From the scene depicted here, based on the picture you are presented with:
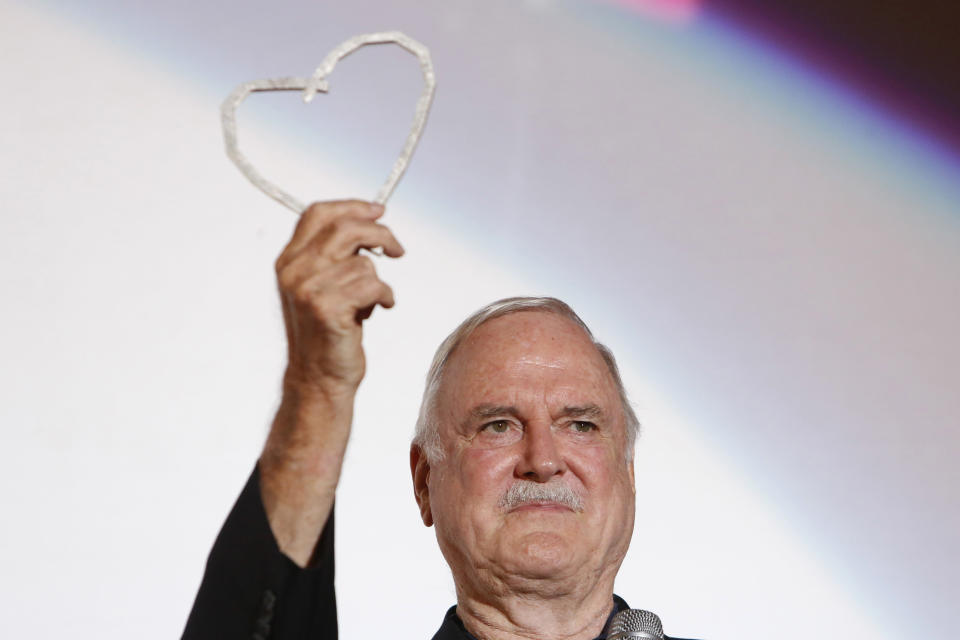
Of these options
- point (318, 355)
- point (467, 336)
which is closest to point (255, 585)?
point (318, 355)

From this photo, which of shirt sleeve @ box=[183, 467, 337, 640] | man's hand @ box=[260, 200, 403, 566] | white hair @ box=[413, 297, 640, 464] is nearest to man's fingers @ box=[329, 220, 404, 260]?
man's hand @ box=[260, 200, 403, 566]

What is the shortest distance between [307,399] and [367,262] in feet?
0.55

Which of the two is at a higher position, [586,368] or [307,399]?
[586,368]

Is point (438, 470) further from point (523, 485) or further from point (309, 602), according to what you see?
point (309, 602)

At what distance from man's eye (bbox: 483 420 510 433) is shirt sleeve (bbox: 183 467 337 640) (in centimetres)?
46

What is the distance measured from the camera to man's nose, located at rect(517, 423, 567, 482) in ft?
5.46

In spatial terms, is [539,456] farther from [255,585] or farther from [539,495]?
[255,585]

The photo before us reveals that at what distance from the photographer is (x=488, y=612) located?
1701 millimetres

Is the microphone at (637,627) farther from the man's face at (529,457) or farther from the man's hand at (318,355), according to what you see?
the man's hand at (318,355)

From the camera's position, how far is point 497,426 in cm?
176

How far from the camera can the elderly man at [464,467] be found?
1258 millimetres

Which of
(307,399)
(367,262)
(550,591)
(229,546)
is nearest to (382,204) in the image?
(367,262)

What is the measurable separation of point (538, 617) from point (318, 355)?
0.64 meters

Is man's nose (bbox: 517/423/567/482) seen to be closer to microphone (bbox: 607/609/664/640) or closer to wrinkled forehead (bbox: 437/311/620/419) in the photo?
wrinkled forehead (bbox: 437/311/620/419)
